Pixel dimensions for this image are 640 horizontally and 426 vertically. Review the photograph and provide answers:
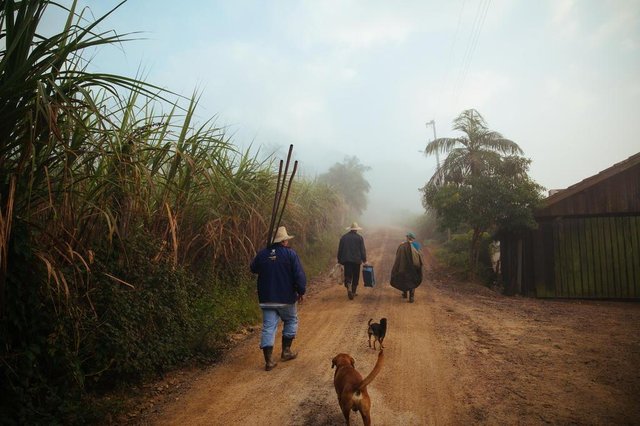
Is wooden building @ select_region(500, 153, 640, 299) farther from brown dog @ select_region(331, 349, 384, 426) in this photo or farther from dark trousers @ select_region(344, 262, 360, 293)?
brown dog @ select_region(331, 349, 384, 426)

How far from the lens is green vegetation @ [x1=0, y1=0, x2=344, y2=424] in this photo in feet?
9.59

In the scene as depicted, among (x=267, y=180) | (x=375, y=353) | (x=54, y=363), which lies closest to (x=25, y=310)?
(x=54, y=363)

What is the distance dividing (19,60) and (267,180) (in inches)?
211

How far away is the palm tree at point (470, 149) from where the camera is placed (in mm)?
16844

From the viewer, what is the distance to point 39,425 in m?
3.10

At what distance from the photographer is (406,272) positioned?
966cm

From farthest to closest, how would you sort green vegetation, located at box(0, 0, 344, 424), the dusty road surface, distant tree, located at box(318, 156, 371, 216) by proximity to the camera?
distant tree, located at box(318, 156, 371, 216) < the dusty road surface < green vegetation, located at box(0, 0, 344, 424)

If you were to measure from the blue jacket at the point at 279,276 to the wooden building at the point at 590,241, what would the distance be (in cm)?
953

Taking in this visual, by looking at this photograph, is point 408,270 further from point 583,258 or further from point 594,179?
point 594,179

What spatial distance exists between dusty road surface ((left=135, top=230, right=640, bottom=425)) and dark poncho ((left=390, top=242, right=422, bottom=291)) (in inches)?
57.7

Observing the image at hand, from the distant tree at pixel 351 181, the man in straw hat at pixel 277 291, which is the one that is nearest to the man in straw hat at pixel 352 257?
the man in straw hat at pixel 277 291

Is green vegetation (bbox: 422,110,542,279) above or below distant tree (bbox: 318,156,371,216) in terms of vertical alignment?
below

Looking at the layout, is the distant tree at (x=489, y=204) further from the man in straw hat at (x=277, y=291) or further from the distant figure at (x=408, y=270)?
the man in straw hat at (x=277, y=291)

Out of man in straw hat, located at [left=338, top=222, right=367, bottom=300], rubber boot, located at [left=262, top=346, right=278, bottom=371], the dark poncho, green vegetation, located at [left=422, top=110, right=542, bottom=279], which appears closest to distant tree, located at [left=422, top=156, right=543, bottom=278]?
green vegetation, located at [left=422, top=110, right=542, bottom=279]
